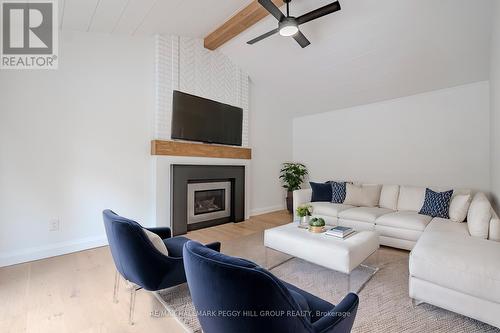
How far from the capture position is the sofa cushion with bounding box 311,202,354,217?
148 inches

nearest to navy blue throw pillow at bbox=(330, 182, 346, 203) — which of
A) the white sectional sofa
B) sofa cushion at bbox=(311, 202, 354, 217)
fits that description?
sofa cushion at bbox=(311, 202, 354, 217)

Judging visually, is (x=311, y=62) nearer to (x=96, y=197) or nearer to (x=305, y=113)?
(x=305, y=113)

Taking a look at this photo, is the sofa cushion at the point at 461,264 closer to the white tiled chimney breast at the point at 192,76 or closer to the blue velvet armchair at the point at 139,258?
the blue velvet armchair at the point at 139,258

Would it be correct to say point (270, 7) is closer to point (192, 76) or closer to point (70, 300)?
point (192, 76)

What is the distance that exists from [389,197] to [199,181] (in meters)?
3.13

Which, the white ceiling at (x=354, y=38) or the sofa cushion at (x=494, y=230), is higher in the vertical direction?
the white ceiling at (x=354, y=38)

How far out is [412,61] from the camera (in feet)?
11.3

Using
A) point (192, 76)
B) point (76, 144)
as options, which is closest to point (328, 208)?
point (192, 76)

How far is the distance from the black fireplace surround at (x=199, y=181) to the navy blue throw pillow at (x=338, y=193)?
5.51ft

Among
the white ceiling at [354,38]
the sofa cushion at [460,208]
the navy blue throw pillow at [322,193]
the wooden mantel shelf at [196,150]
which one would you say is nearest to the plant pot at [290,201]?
the navy blue throw pillow at [322,193]

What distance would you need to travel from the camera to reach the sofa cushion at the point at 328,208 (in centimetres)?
376

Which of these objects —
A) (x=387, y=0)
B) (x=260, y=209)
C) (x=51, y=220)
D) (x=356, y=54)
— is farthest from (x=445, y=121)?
(x=51, y=220)

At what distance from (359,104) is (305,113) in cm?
125

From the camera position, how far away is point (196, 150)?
3988mm
